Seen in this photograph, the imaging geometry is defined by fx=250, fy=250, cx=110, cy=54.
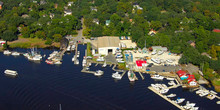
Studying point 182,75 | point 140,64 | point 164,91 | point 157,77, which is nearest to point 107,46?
point 140,64

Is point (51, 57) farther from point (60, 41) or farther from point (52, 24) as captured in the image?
point (52, 24)

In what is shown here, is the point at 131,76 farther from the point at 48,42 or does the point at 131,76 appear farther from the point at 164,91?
the point at 48,42

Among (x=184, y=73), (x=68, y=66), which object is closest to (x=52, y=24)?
(x=68, y=66)

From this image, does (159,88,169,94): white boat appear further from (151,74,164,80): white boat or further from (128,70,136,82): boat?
(128,70,136,82): boat

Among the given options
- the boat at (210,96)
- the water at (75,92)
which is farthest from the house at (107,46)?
the boat at (210,96)

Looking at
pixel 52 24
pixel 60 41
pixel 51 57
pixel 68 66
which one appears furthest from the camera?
pixel 52 24

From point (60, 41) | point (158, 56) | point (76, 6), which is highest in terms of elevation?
point (76, 6)

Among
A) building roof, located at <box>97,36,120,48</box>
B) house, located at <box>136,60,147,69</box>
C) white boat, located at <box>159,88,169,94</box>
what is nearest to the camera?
white boat, located at <box>159,88,169,94</box>

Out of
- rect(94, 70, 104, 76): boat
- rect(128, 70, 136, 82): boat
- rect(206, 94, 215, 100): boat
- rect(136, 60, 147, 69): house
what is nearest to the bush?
rect(94, 70, 104, 76): boat
